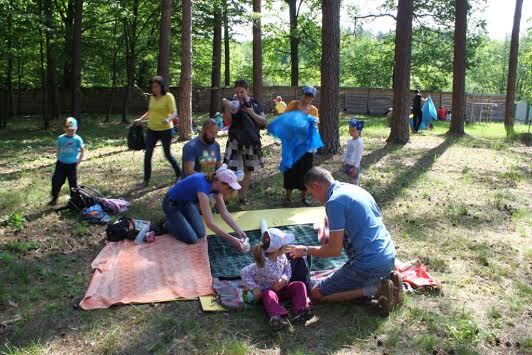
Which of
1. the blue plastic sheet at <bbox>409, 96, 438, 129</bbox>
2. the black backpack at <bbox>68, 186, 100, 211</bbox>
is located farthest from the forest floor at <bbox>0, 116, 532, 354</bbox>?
the blue plastic sheet at <bbox>409, 96, 438, 129</bbox>

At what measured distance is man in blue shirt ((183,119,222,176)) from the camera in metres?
6.30

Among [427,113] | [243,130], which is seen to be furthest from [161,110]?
[427,113]

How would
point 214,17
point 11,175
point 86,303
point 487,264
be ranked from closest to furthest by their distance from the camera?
point 86,303
point 487,264
point 11,175
point 214,17

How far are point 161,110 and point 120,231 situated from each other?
8.92 feet

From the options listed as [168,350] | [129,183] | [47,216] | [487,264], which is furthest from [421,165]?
[168,350]

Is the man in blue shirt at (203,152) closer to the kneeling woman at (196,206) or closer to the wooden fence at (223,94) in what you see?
the kneeling woman at (196,206)

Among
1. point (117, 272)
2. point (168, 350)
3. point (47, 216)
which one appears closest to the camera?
A: point (168, 350)

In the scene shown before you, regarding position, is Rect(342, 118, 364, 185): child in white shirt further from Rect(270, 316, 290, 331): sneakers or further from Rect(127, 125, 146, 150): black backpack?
Rect(127, 125, 146, 150): black backpack

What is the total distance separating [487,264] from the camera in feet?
17.0

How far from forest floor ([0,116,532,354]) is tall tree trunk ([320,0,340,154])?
0.73 meters

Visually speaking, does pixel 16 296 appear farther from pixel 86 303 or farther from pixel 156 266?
pixel 156 266

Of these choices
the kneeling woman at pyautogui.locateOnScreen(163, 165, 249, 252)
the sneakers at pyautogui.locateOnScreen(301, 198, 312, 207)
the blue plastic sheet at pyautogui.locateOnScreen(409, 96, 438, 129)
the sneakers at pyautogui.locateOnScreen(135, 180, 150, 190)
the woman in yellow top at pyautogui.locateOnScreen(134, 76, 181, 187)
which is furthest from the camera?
the blue plastic sheet at pyautogui.locateOnScreen(409, 96, 438, 129)

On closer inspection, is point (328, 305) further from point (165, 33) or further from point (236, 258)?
point (165, 33)

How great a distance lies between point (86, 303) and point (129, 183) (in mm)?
4414
